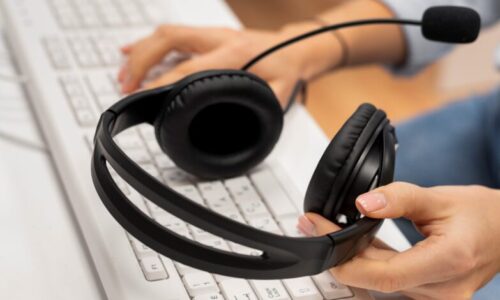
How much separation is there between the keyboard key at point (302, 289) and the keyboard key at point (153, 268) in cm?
9

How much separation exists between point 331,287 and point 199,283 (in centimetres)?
9

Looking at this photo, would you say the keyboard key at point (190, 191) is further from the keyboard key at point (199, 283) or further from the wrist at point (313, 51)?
the wrist at point (313, 51)

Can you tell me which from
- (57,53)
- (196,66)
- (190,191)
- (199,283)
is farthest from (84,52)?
(199,283)

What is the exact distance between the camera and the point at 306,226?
0.53 meters

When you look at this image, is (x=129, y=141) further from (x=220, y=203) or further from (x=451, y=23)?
(x=451, y=23)

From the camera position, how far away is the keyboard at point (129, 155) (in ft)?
1.68

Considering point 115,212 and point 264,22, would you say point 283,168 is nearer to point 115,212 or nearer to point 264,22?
point 115,212

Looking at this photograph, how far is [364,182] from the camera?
499 mm

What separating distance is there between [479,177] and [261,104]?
0.41m

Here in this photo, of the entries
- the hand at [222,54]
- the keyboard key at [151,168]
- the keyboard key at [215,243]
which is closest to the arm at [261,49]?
the hand at [222,54]

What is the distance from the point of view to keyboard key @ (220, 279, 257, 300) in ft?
1.65

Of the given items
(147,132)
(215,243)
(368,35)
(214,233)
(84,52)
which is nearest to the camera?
(214,233)

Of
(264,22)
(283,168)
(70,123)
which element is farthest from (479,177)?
(264,22)

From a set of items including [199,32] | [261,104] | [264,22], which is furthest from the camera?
[264,22]
